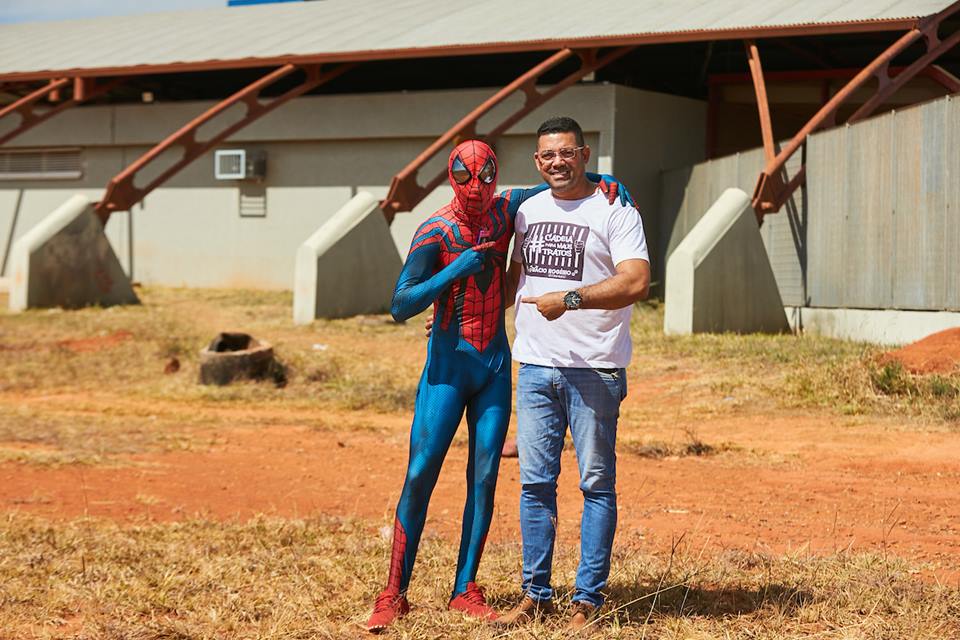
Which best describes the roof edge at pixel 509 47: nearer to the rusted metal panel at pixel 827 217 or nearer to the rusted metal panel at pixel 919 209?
the rusted metal panel at pixel 827 217

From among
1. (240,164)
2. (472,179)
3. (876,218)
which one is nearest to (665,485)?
(472,179)

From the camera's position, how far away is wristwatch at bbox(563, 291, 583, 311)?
4.57 meters

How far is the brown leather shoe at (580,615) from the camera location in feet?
15.3

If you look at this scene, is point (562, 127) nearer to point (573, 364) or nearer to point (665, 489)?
point (573, 364)

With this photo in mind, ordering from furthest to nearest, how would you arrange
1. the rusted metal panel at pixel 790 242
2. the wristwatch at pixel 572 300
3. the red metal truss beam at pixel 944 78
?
the red metal truss beam at pixel 944 78 < the rusted metal panel at pixel 790 242 < the wristwatch at pixel 572 300

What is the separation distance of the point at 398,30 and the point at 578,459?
19409mm

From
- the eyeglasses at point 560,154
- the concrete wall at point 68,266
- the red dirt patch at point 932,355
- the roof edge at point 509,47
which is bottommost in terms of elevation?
the red dirt patch at point 932,355

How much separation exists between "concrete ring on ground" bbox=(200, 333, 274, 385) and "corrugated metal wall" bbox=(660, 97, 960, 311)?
7074 mm

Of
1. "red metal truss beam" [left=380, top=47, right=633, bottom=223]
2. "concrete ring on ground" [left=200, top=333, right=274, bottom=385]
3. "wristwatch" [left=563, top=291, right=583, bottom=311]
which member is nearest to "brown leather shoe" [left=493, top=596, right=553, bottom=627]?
"wristwatch" [left=563, top=291, right=583, bottom=311]

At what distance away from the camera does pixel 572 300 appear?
4.57 m

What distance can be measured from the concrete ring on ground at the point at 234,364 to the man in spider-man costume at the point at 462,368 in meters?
8.74

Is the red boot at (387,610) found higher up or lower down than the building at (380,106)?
lower down

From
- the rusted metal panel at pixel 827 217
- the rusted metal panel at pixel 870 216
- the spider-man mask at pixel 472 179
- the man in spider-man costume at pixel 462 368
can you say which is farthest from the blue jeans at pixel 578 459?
the rusted metal panel at pixel 827 217

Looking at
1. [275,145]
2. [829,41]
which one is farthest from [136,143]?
[829,41]
